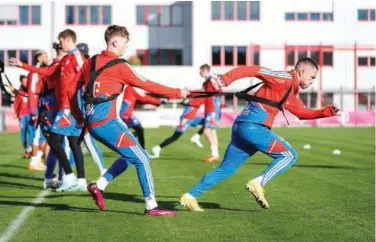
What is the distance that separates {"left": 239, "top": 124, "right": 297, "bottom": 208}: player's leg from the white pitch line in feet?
8.28

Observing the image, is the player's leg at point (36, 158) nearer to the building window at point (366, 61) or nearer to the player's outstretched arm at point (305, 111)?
the player's outstretched arm at point (305, 111)

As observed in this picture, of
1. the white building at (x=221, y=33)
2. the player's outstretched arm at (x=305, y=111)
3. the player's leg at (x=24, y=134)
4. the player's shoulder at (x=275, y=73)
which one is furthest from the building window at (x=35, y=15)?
the player's shoulder at (x=275, y=73)

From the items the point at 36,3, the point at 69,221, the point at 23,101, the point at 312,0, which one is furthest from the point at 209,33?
the point at 69,221

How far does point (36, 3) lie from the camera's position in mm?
57594

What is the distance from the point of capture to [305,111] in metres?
10.4

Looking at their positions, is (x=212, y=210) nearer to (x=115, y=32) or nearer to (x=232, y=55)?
(x=115, y=32)

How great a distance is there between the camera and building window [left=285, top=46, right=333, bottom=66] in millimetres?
54844

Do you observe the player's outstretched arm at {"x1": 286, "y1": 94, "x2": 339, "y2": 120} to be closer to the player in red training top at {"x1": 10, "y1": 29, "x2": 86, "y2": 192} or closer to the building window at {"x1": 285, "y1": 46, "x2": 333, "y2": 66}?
the player in red training top at {"x1": 10, "y1": 29, "x2": 86, "y2": 192}

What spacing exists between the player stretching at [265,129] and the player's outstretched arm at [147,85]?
1010 mm

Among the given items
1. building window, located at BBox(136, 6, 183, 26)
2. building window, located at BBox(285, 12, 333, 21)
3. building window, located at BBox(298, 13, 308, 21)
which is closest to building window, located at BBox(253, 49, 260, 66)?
building window, located at BBox(285, 12, 333, 21)

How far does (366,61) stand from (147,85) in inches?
1979

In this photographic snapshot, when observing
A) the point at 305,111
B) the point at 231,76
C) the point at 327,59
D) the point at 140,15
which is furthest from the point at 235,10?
the point at 231,76

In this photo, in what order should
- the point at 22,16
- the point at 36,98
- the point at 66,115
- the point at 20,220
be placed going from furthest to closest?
the point at 22,16, the point at 36,98, the point at 66,115, the point at 20,220

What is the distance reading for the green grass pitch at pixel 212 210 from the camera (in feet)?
27.4
